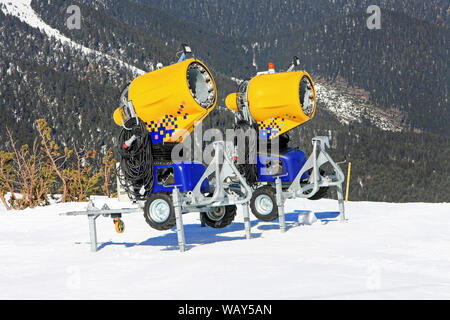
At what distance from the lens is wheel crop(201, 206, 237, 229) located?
35.6 ft

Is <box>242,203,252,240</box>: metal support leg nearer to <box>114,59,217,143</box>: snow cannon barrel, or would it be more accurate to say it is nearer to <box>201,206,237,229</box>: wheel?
<box>201,206,237,229</box>: wheel

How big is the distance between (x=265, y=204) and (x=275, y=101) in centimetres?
213

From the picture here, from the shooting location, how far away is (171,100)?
954 cm

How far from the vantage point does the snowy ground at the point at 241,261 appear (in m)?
5.80

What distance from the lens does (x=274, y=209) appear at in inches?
458

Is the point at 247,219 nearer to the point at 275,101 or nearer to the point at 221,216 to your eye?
the point at 221,216

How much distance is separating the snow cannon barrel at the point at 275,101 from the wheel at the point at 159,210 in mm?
4230

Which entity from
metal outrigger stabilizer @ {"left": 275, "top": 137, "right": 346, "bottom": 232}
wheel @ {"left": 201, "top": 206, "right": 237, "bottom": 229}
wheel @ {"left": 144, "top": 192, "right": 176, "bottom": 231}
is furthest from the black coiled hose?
metal outrigger stabilizer @ {"left": 275, "top": 137, "right": 346, "bottom": 232}

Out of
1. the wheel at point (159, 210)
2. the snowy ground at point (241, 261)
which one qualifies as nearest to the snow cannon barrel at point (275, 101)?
the snowy ground at point (241, 261)

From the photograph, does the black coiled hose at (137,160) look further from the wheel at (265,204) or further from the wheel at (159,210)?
the wheel at (265,204)

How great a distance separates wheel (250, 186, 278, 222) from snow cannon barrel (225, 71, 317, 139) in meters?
1.49

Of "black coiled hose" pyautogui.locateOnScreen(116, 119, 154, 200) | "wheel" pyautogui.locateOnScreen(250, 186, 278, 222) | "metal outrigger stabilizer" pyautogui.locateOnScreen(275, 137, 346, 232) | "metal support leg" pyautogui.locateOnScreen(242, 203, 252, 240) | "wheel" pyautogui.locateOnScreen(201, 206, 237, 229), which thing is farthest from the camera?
"metal outrigger stabilizer" pyautogui.locateOnScreen(275, 137, 346, 232)

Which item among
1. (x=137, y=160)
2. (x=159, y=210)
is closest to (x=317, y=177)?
(x=137, y=160)

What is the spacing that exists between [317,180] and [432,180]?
154 m
